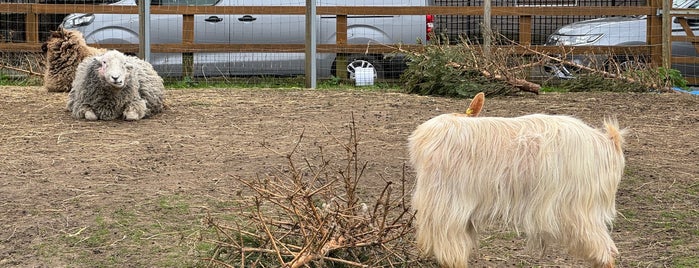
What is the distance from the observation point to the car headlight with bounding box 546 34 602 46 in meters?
13.2

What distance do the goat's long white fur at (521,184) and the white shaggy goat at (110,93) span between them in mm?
4676

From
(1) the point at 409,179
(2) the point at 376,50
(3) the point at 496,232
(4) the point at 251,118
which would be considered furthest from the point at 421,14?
(3) the point at 496,232

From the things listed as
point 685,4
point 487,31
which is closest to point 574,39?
point 685,4

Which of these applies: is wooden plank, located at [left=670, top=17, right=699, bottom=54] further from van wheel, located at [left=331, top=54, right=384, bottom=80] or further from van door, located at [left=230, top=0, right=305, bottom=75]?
van door, located at [left=230, top=0, right=305, bottom=75]

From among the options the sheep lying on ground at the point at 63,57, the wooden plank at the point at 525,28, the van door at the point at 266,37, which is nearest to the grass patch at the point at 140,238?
the sheep lying on ground at the point at 63,57

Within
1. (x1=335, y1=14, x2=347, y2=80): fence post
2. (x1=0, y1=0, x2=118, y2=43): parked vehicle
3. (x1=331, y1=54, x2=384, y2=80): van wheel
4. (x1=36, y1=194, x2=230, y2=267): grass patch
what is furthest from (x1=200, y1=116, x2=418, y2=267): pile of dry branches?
(x1=0, y1=0, x2=118, y2=43): parked vehicle

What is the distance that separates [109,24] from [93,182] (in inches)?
276

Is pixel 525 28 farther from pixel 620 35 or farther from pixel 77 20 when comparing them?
pixel 77 20

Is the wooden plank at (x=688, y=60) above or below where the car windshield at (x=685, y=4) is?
below

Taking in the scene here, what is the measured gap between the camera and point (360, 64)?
493 inches

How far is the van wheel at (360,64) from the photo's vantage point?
12387 millimetres

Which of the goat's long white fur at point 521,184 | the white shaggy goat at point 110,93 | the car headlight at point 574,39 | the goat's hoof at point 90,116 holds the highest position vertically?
the car headlight at point 574,39

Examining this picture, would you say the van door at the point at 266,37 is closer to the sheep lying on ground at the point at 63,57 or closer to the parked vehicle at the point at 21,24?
the parked vehicle at the point at 21,24

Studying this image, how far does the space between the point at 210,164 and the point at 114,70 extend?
2.05 metres
